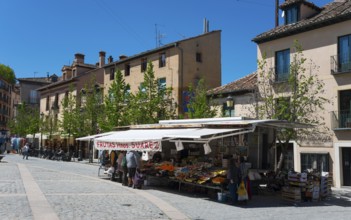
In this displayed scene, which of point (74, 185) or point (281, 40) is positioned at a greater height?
point (281, 40)

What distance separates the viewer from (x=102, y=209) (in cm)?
1091

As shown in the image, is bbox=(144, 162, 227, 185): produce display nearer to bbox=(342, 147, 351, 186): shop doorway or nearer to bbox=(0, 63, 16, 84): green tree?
bbox=(342, 147, 351, 186): shop doorway

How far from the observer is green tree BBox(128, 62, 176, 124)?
30.7 meters

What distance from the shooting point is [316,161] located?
21781mm

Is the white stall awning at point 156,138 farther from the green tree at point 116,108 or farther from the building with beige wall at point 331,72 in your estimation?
the green tree at point 116,108

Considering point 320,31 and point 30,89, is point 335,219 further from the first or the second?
point 30,89

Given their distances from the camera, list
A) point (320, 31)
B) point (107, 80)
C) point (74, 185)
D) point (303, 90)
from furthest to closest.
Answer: point (107, 80)
point (320, 31)
point (303, 90)
point (74, 185)

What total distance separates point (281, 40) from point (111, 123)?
15866mm

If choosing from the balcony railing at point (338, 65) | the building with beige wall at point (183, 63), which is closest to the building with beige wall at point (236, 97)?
the building with beige wall at point (183, 63)

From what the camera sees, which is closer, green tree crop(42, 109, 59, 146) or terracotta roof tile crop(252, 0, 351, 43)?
terracotta roof tile crop(252, 0, 351, 43)

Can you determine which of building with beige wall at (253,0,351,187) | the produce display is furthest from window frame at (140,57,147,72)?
the produce display

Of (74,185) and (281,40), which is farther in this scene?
(281,40)

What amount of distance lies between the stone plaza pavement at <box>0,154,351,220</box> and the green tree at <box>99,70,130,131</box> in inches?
686

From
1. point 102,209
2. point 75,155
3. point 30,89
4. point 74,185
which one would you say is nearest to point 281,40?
point 74,185
